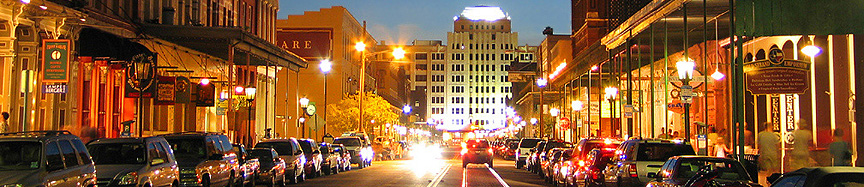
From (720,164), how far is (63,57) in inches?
683

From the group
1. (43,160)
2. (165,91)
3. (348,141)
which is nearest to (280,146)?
(165,91)

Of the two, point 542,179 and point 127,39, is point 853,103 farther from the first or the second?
point 127,39

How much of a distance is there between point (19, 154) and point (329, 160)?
20883mm

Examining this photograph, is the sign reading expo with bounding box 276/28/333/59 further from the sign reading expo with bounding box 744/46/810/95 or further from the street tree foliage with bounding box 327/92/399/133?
the sign reading expo with bounding box 744/46/810/95

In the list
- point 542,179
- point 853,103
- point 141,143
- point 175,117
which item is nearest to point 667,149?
point 853,103

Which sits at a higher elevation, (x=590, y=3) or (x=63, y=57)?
(x=590, y=3)

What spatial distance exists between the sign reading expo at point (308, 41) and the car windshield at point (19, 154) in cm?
7585

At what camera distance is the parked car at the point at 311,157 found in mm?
31219

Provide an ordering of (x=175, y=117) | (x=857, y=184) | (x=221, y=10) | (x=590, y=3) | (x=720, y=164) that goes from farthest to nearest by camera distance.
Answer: (x=590, y=3), (x=221, y=10), (x=175, y=117), (x=720, y=164), (x=857, y=184)

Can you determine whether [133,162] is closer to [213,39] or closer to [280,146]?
[280,146]

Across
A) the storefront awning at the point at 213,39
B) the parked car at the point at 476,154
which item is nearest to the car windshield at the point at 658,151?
the storefront awning at the point at 213,39

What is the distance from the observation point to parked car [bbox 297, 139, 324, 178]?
102 ft

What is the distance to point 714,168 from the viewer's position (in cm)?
1586

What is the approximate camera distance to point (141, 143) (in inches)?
666
